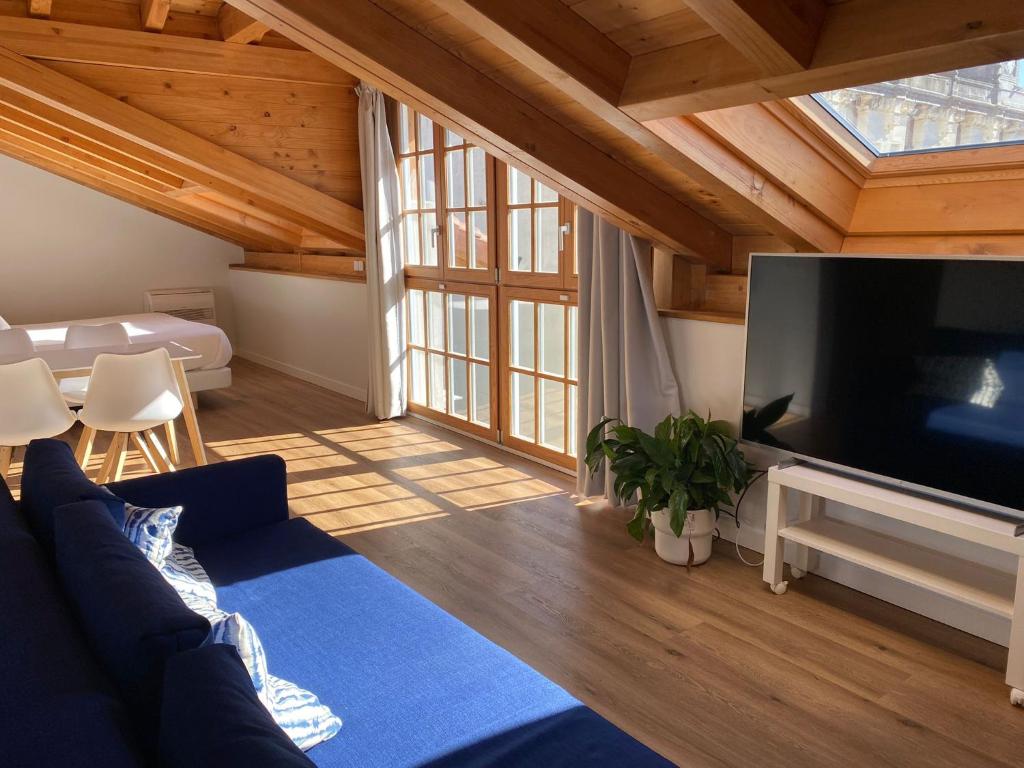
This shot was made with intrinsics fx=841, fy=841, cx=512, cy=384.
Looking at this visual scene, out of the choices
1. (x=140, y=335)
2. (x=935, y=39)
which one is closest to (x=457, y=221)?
(x=140, y=335)

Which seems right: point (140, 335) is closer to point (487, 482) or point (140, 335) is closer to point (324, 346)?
point (324, 346)

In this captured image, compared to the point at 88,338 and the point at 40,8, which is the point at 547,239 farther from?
the point at 88,338

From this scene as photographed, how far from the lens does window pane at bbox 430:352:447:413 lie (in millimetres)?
5770

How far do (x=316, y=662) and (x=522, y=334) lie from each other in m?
3.10

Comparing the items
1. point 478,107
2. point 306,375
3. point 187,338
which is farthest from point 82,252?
point 478,107

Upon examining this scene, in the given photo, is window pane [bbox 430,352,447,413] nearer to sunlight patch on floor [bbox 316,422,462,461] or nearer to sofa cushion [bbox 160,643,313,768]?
sunlight patch on floor [bbox 316,422,462,461]

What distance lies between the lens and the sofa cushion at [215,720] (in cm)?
113

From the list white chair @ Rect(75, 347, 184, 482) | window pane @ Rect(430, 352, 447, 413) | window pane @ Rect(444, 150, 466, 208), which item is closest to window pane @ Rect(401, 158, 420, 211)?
window pane @ Rect(444, 150, 466, 208)

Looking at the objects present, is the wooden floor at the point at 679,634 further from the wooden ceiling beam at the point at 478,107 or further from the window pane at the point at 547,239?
the wooden ceiling beam at the point at 478,107

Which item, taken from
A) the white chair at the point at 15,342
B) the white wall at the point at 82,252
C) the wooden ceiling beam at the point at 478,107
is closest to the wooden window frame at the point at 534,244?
the wooden ceiling beam at the point at 478,107

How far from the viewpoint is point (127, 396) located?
13.5 feet

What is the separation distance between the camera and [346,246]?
6340 millimetres

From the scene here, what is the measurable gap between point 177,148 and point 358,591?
3.21m

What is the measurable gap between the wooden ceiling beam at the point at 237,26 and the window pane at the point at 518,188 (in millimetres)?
1481
